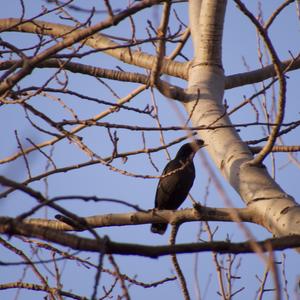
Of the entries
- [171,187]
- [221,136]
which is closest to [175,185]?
[171,187]

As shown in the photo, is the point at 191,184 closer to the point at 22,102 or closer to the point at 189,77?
the point at 189,77

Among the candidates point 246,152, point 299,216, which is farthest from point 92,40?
point 299,216

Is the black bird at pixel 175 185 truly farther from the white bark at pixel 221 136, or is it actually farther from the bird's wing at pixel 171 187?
the white bark at pixel 221 136

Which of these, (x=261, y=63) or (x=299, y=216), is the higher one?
(x=261, y=63)

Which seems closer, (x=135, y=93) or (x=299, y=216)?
(x=299, y=216)

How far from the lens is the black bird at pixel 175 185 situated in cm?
561

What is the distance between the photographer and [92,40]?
4441mm

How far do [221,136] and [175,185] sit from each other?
8.59ft

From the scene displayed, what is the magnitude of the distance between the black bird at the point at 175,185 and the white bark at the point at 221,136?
6.69ft

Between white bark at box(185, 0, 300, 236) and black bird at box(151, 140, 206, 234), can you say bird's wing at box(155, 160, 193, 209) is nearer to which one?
black bird at box(151, 140, 206, 234)

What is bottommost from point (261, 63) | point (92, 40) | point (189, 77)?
point (189, 77)

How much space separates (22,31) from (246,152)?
8.08 ft

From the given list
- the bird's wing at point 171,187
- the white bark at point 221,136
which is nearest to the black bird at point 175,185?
the bird's wing at point 171,187

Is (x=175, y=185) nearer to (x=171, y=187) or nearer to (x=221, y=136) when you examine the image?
(x=171, y=187)
